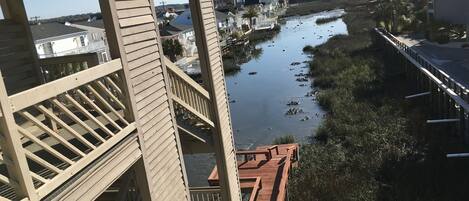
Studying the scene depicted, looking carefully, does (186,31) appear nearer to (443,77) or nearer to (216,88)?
(443,77)

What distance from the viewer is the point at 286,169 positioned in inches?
603

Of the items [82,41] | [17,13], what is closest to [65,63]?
[17,13]

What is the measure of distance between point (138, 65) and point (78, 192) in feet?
7.12

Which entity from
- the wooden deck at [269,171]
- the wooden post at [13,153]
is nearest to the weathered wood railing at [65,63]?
the wooden post at [13,153]

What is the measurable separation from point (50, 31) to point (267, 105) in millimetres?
27602

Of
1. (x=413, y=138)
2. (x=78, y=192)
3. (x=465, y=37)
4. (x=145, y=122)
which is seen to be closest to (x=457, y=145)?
(x=413, y=138)

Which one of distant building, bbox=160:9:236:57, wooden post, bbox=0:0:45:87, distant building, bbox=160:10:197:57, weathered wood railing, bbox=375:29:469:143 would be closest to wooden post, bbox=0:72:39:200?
wooden post, bbox=0:0:45:87

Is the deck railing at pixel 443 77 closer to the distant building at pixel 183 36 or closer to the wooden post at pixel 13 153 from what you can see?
the wooden post at pixel 13 153

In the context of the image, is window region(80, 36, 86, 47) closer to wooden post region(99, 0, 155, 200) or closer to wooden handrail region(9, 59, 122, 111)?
wooden post region(99, 0, 155, 200)

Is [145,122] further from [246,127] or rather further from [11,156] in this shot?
[246,127]

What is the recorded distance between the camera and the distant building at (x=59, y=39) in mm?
45391

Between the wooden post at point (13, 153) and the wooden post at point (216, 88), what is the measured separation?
514 centimetres

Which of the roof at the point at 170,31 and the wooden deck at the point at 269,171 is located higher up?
the roof at the point at 170,31

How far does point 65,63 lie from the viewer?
811 centimetres
